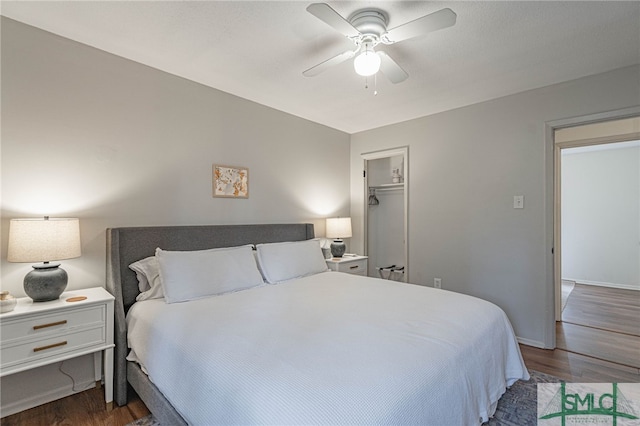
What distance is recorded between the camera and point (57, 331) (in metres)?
1.76

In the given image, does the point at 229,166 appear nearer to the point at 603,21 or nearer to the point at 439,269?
the point at 439,269

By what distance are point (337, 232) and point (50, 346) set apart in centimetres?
A: 283

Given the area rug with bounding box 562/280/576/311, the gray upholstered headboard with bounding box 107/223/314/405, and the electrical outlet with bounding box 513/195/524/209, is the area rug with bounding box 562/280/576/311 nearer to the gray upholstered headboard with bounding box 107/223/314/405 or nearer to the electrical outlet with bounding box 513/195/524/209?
the electrical outlet with bounding box 513/195/524/209

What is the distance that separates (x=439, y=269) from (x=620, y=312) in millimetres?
2493

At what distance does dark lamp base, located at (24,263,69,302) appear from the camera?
1.79 m

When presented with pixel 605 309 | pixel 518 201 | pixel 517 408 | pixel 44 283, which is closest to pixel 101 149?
pixel 44 283

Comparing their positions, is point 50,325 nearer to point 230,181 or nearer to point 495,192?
point 230,181

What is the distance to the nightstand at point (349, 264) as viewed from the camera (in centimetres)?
359

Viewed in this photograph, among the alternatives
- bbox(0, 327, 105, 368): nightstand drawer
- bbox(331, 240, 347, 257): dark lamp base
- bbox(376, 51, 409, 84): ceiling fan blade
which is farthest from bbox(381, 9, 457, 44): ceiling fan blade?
bbox(0, 327, 105, 368): nightstand drawer

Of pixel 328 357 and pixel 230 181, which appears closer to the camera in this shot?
pixel 328 357

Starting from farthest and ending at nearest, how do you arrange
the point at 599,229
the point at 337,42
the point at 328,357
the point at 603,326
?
the point at 599,229, the point at 603,326, the point at 337,42, the point at 328,357

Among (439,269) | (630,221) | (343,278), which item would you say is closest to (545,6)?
(343,278)

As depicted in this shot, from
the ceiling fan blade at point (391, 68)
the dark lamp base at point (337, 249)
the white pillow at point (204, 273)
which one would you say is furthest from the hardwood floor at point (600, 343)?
the white pillow at point (204, 273)

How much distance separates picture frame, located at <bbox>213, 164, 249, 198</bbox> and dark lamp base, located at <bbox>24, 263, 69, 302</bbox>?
1.34 m
